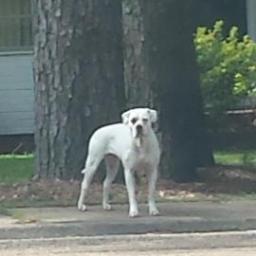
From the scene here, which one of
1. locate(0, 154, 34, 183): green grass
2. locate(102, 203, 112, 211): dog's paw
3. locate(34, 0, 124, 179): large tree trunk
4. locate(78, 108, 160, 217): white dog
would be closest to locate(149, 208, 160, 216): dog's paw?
locate(78, 108, 160, 217): white dog

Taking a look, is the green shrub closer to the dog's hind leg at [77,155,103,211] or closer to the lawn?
the lawn

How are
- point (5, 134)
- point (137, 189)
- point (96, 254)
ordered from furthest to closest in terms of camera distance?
point (5, 134) → point (137, 189) → point (96, 254)

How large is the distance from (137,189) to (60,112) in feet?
4.16

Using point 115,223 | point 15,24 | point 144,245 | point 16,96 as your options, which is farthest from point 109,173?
point 15,24

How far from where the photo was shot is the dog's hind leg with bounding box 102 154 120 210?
13492mm

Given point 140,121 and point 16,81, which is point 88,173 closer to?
point 140,121

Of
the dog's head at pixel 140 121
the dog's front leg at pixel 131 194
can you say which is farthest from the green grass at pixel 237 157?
the dog's head at pixel 140 121

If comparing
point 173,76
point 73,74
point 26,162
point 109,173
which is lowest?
point 26,162

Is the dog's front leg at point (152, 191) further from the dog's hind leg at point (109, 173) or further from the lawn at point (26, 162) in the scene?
the lawn at point (26, 162)

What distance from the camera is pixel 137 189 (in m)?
14.8

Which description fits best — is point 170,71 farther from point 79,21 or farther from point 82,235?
point 82,235

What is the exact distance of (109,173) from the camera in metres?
13.6

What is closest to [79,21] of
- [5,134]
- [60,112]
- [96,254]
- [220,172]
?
[60,112]

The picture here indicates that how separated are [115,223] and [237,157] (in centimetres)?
774
